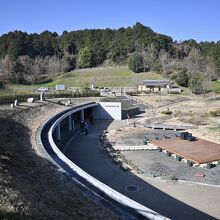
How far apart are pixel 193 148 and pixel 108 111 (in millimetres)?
19473

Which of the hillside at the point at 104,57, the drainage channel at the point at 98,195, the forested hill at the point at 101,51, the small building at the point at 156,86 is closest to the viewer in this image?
the drainage channel at the point at 98,195

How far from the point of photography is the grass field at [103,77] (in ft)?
262

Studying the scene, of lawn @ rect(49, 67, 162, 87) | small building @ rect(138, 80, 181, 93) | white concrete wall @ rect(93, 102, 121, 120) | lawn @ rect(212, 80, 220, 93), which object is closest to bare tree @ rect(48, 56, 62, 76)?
lawn @ rect(49, 67, 162, 87)

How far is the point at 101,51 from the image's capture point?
331ft

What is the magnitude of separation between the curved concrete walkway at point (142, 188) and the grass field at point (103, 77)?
49.9 metres

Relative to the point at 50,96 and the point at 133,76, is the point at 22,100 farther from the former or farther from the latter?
the point at 133,76

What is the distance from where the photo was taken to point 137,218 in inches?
456

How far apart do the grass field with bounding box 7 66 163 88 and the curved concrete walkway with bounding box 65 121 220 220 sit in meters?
49.9

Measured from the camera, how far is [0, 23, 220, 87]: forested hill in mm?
86500

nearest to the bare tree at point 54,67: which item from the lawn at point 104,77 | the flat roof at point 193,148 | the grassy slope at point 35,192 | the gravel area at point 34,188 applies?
the lawn at point 104,77

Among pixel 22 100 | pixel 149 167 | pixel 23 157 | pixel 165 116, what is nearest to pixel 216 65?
pixel 165 116

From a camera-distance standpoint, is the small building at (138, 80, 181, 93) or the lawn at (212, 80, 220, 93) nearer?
the small building at (138, 80, 181, 93)

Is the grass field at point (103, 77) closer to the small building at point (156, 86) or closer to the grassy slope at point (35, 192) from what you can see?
the small building at point (156, 86)

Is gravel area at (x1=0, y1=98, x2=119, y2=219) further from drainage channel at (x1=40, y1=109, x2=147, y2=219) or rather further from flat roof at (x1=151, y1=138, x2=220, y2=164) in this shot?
flat roof at (x1=151, y1=138, x2=220, y2=164)
